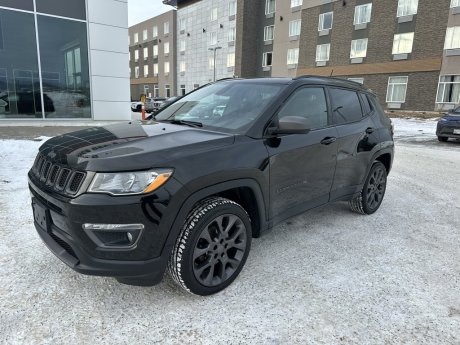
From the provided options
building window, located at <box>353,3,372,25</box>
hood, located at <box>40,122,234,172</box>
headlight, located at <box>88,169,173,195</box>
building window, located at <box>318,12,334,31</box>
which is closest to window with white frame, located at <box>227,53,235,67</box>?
building window, located at <box>318,12,334,31</box>

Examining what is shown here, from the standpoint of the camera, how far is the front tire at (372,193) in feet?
14.9

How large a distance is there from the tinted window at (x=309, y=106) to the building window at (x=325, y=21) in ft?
115

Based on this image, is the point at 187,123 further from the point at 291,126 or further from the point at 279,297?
the point at 279,297

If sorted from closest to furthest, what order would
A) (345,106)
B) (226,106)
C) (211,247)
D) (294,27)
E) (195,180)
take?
(195,180) → (211,247) → (226,106) → (345,106) → (294,27)

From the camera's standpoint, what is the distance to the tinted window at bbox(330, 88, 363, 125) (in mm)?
3963

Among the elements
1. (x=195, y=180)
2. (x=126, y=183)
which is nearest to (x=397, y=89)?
(x=195, y=180)

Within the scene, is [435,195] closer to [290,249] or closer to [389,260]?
[389,260]

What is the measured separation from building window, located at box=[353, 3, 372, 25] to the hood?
3409 centimetres

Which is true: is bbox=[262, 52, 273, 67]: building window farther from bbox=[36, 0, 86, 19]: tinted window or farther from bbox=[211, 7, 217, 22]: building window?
bbox=[36, 0, 86, 19]: tinted window

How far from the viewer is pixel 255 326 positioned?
239 centimetres

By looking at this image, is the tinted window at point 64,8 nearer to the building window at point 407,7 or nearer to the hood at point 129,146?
the hood at point 129,146

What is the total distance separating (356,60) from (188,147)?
34.2m

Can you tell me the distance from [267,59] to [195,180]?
43325 millimetres

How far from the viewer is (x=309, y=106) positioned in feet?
11.9
